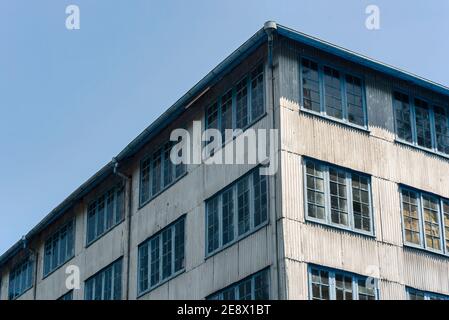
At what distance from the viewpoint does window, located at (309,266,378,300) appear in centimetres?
2572

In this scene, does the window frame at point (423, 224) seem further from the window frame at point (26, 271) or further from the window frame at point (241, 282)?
the window frame at point (26, 271)

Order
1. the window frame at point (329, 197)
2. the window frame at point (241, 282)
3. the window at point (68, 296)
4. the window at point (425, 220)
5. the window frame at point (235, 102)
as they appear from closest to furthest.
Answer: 1. the window frame at point (241, 282)
2. the window frame at point (329, 197)
3. the window frame at point (235, 102)
4. the window at point (425, 220)
5. the window at point (68, 296)

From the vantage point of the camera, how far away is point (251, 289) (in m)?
26.4

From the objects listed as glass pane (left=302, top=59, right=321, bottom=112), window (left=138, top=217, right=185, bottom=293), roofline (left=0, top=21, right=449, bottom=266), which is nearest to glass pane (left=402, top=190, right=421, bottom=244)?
roofline (left=0, top=21, right=449, bottom=266)

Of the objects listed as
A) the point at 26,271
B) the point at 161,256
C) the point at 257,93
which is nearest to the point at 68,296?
the point at 26,271

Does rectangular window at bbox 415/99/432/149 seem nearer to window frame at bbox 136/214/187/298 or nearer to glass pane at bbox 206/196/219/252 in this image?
glass pane at bbox 206/196/219/252

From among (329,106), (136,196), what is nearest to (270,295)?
(329,106)

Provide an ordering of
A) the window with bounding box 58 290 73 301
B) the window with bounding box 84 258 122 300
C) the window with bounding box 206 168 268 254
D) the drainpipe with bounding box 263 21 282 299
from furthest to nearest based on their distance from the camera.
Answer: the window with bounding box 58 290 73 301, the window with bounding box 84 258 122 300, the window with bounding box 206 168 268 254, the drainpipe with bounding box 263 21 282 299

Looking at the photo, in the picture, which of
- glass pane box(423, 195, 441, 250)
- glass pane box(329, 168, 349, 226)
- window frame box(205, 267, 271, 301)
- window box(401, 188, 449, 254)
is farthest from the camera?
glass pane box(423, 195, 441, 250)

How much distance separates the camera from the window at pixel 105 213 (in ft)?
117

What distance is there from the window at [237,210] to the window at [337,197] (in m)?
1.39

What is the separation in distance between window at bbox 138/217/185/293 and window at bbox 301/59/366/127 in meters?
6.38

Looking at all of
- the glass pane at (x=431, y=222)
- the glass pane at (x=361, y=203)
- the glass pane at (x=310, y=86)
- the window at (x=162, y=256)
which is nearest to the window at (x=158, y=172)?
the window at (x=162, y=256)
